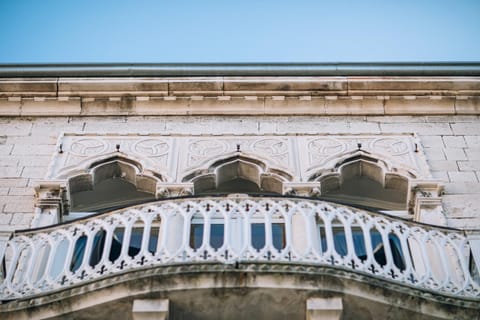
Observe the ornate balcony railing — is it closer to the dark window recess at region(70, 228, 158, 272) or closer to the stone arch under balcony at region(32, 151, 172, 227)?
the dark window recess at region(70, 228, 158, 272)

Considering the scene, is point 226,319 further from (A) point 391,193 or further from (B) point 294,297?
(A) point 391,193

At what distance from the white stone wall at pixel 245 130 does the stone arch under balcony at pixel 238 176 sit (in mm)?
661

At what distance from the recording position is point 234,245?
29.9ft

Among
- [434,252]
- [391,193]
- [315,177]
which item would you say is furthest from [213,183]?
[434,252]

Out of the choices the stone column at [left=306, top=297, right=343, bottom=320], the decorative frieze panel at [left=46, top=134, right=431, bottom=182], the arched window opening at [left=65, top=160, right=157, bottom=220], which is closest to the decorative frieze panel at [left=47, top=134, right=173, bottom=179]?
the decorative frieze panel at [left=46, top=134, right=431, bottom=182]

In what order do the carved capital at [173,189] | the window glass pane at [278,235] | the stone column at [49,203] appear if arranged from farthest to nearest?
the carved capital at [173,189] → the stone column at [49,203] → the window glass pane at [278,235]

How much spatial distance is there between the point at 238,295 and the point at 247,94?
4.79 metres

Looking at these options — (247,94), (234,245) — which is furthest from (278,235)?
(247,94)

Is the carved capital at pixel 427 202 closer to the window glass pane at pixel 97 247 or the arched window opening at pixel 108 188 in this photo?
the arched window opening at pixel 108 188

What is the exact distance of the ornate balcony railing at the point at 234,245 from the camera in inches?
337

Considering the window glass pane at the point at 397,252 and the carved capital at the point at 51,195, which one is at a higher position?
the carved capital at the point at 51,195

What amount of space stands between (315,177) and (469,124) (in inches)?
95.5

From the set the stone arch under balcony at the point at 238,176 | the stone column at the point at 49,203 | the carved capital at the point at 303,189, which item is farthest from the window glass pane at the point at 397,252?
the stone column at the point at 49,203

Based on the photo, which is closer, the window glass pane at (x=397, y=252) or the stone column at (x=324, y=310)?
the stone column at (x=324, y=310)
